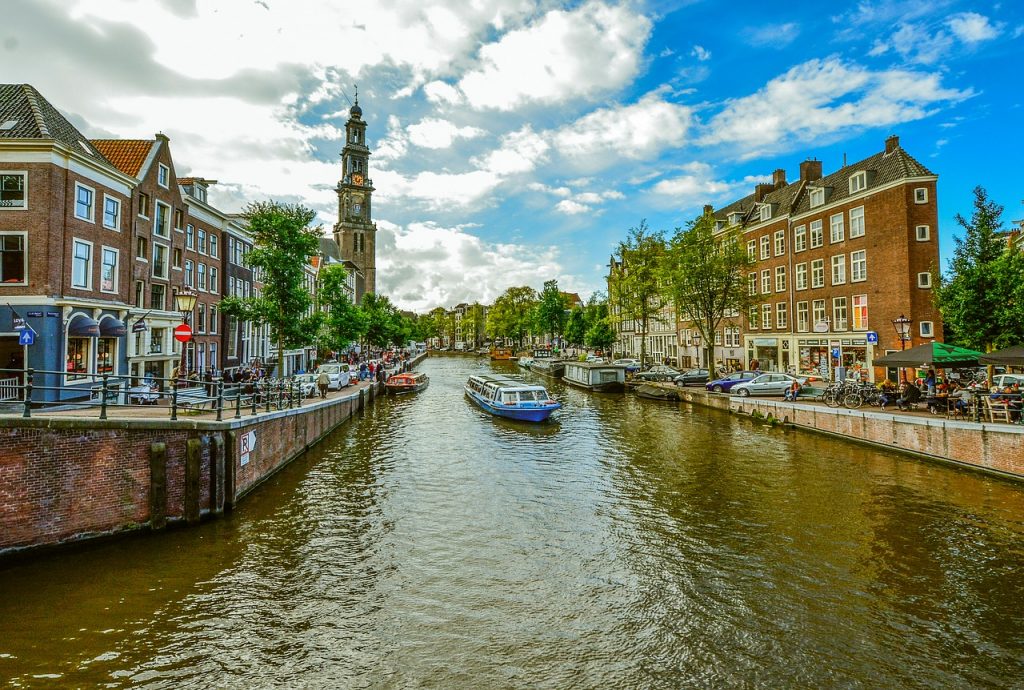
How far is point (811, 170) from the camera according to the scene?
1959 inches

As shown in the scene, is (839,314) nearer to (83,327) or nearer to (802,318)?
(802,318)

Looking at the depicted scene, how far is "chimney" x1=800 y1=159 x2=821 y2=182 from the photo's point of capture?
1951 inches

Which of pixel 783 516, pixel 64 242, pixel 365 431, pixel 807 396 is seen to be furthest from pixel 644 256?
pixel 64 242

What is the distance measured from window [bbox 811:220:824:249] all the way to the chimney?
7214mm

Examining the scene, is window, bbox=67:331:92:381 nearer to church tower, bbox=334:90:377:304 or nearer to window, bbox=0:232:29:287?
window, bbox=0:232:29:287

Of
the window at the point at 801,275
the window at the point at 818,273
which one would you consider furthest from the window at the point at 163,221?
the window at the point at 801,275

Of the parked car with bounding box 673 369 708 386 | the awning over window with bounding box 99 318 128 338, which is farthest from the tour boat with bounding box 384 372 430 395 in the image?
the awning over window with bounding box 99 318 128 338

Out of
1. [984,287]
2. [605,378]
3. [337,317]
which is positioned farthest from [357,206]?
[984,287]

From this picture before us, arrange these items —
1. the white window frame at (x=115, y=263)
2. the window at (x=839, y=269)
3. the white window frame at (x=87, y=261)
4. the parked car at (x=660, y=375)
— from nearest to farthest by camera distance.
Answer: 1. the white window frame at (x=87, y=261)
2. the white window frame at (x=115, y=263)
3. the window at (x=839, y=269)
4. the parked car at (x=660, y=375)

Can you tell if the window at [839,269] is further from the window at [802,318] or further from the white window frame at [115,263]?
the white window frame at [115,263]

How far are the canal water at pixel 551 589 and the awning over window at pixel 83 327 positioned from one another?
1254cm

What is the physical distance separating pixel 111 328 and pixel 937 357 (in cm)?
3771

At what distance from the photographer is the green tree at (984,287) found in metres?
24.1

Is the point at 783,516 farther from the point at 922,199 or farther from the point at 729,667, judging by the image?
the point at 922,199
